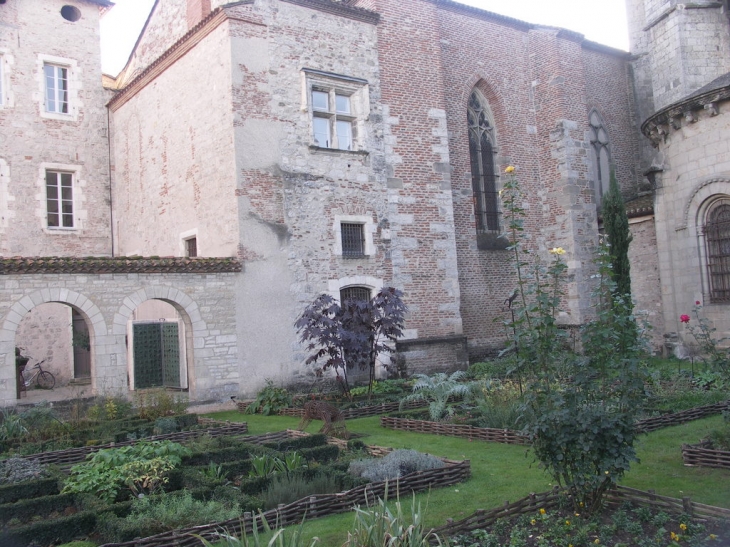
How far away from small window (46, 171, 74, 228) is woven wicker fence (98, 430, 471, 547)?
15.5 meters

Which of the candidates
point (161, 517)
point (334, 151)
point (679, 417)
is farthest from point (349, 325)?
point (161, 517)

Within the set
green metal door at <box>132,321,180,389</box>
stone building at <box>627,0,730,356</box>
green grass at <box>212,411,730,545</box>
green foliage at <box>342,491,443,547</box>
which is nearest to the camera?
green foliage at <box>342,491,443,547</box>

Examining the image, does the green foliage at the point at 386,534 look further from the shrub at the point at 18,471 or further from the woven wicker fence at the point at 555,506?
the shrub at the point at 18,471

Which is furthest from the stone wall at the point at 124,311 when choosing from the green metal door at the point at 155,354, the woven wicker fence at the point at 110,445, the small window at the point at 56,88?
the small window at the point at 56,88

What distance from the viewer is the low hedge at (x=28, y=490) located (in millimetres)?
6906

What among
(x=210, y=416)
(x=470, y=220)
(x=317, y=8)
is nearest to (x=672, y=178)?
(x=470, y=220)

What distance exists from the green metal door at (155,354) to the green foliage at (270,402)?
3.69 metres

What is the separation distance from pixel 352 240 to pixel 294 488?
10.1 metres

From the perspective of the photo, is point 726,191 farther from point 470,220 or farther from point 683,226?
point 470,220

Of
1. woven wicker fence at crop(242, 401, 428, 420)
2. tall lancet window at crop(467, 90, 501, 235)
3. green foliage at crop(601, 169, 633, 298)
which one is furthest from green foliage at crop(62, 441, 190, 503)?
tall lancet window at crop(467, 90, 501, 235)

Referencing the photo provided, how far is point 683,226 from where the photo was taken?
51.3ft

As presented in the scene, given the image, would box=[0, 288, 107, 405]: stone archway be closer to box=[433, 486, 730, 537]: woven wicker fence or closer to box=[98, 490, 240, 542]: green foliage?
box=[98, 490, 240, 542]: green foliage

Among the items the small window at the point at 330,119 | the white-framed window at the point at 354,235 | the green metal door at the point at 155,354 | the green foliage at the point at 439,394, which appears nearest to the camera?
the green foliage at the point at 439,394

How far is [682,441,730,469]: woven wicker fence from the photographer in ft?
23.1
